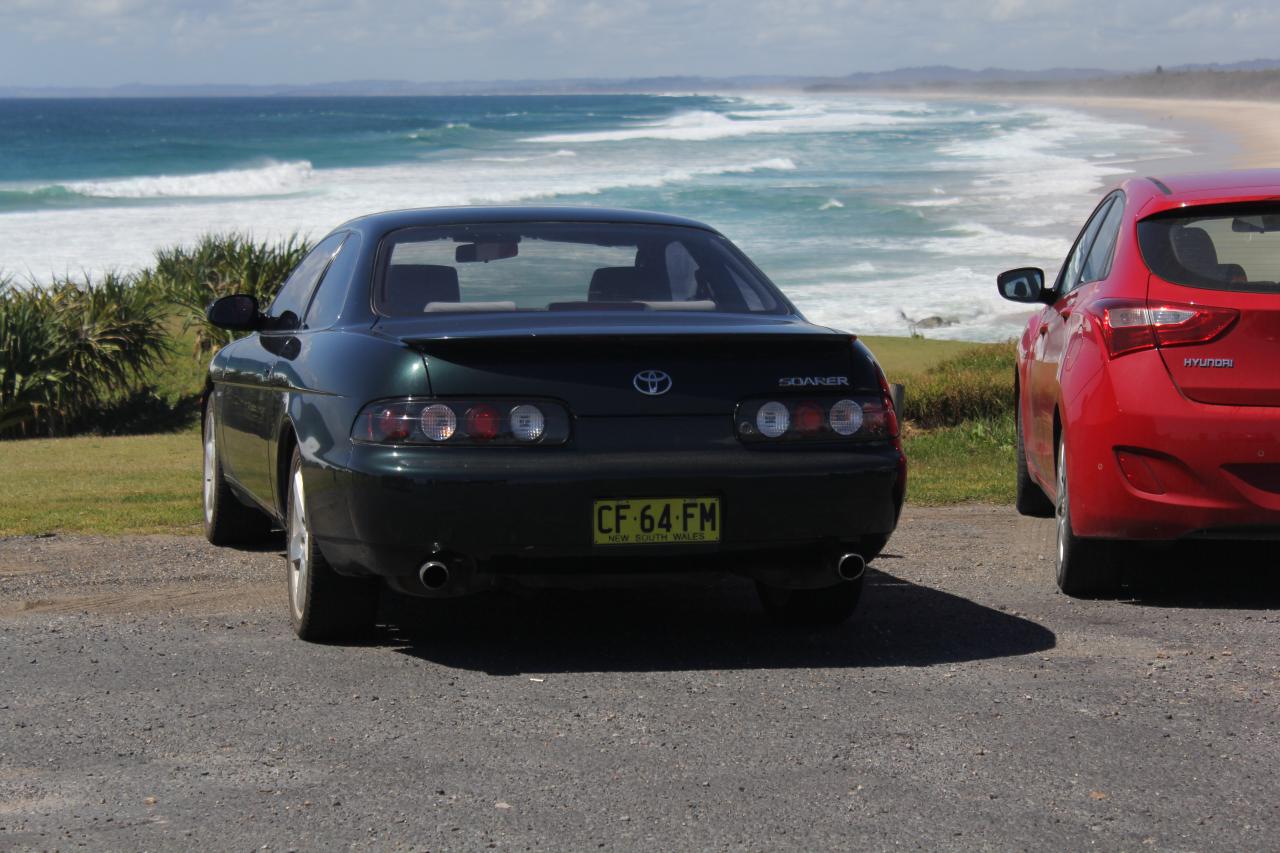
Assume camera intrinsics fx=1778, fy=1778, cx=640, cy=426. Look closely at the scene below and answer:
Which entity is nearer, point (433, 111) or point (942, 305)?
point (942, 305)

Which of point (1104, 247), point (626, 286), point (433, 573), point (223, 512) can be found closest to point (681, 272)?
point (626, 286)

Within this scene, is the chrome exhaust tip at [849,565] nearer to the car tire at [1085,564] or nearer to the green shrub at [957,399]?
the car tire at [1085,564]

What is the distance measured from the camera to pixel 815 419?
18.2 ft

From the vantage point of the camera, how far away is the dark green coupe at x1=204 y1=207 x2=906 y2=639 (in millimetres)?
5293

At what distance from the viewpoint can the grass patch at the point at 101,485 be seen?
9094 mm

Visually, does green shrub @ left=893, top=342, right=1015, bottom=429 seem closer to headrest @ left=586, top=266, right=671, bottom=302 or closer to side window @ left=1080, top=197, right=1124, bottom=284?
side window @ left=1080, top=197, right=1124, bottom=284

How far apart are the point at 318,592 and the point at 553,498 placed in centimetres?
100

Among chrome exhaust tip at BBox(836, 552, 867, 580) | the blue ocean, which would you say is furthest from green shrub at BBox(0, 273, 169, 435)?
chrome exhaust tip at BBox(836, 552, 867, 580)

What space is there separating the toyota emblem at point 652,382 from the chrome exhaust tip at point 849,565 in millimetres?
808

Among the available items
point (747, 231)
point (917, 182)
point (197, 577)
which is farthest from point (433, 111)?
point (197, 577)

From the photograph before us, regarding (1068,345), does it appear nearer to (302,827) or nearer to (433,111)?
(302,827)

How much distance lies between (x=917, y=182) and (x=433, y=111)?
11844 centimetres

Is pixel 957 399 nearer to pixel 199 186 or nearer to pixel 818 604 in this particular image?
pixel 818 604

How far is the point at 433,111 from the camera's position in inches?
6703
